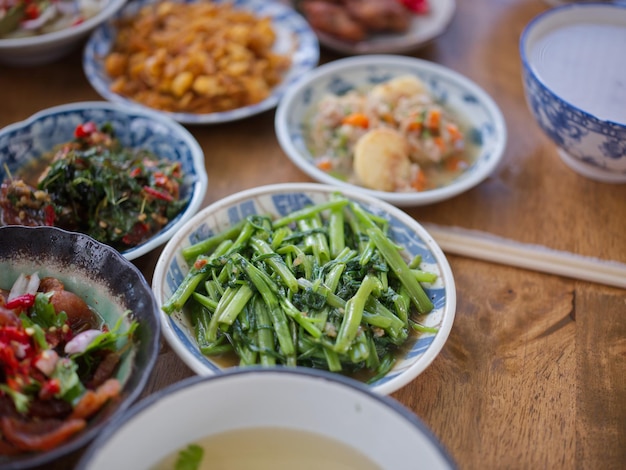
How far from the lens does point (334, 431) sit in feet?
4.33

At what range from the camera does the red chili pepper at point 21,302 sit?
1.51 m

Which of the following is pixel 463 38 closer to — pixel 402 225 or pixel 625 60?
pixel 625 60

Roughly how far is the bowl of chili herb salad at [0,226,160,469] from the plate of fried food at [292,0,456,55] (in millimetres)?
1820

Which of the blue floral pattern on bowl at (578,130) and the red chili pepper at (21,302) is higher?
the red chili pepper at (21,302)

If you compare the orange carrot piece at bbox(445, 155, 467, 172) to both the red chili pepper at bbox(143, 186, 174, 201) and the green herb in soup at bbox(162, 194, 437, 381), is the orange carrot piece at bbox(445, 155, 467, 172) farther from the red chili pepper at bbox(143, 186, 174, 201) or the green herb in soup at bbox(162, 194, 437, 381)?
the red chili pepper at bbox(143, 186, 174, 201)

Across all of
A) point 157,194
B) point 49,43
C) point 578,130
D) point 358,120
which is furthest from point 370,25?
point 157,194

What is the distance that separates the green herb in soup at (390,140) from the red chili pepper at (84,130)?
842 millimetres

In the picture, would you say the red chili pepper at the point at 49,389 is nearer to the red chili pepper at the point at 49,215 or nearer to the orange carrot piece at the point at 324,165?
the red chili pepper at the point at 49,215

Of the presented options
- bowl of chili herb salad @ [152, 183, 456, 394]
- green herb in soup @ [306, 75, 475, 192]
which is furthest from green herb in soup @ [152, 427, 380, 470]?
green herb in soup @ [306, 75, 475, 192]

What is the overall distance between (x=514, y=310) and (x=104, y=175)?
140 centimetres

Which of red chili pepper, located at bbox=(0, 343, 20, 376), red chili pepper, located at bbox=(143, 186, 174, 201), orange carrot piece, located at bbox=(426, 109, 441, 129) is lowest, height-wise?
orange carrot piece, located at bbox=(426, 109, 441, 129)

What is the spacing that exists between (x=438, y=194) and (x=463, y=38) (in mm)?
1490

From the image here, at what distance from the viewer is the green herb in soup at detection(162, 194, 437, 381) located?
1.59 m

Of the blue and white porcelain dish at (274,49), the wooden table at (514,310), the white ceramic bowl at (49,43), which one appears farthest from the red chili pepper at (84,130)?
the white ceramic bowl at (49,43)
